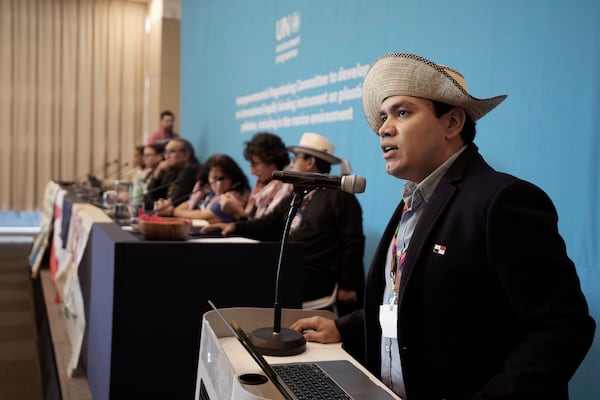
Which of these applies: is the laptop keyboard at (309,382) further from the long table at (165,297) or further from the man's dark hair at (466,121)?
the long table at (165,297)

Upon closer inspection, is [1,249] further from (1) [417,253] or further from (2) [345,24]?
(1) [417,253]

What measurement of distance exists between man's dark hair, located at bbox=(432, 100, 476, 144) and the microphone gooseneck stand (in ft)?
1.01

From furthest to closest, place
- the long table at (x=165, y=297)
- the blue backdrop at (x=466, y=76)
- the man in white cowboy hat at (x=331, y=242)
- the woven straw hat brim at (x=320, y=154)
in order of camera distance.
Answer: the woven straw hat brim at (x=320, y=154), the man in white cowboy hat at (x=331, y=242), the long table at (x=165, y=297), the blue backdrop at (x=466, y=76)

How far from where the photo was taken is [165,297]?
2.05 meters

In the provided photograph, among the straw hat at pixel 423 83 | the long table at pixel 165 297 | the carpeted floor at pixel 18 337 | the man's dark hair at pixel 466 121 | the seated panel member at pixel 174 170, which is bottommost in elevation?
the carpeted floor at pixel 18 337

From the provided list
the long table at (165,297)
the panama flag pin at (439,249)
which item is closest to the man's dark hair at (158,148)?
the long table at (165,297)

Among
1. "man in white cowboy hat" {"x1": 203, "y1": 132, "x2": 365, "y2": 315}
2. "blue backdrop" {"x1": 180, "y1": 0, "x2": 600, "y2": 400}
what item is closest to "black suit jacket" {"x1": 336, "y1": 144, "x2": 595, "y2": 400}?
"blue backdrop" {"x1": 180, "y1": 0, "x2": 600, "y2": 400}

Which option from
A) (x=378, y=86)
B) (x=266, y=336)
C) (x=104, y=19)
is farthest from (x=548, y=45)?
(x=104, y=19)

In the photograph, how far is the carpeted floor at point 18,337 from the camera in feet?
9.01

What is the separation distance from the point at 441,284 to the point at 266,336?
396 millimetres

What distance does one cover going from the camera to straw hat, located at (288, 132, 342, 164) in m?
2.92

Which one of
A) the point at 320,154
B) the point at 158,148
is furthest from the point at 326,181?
the point at 158,148

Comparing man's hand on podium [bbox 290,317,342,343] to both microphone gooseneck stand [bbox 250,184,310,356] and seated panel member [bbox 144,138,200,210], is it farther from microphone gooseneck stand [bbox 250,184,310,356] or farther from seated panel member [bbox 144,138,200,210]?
seated panel member [bbox 144,138,200,210]

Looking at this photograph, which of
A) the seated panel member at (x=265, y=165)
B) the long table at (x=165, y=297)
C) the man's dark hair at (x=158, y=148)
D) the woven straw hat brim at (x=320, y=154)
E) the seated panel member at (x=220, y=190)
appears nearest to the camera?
the long table at (x=165, y=297)
